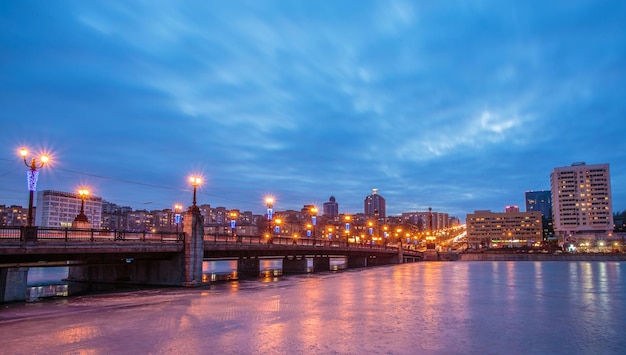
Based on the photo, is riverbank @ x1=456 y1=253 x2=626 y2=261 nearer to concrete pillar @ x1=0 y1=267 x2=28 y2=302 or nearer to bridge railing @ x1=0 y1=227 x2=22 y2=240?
bridge railing @ x1=0 y1=227 x2=22 y2=240

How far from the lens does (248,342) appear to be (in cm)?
1686

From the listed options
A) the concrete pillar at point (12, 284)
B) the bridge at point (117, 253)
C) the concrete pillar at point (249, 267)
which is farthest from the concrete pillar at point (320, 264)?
the concrete pillar at point (12, 284)

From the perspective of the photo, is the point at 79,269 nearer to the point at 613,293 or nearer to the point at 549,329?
the point at 549,329

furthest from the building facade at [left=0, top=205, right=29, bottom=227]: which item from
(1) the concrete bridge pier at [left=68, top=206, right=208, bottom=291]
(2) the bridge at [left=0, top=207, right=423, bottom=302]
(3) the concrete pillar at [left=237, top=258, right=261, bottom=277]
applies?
(1) the concrete bridge pier at [left=68, top=206, right=208, bottom=291]

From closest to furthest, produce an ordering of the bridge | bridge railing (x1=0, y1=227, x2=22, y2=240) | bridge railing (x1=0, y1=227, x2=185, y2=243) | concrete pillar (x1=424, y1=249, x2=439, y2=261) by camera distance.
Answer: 1. bridge railing (x1=0, y1=227, x2=22, y2=240)
2. the bridge
3. bridge railing (x1=0, y1=227, x2=185, y2=243)
4. concrete pillar (x1=424, y1=249, x2=439, y2=261)

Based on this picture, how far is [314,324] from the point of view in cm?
2084

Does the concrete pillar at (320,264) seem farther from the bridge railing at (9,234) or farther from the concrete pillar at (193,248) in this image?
the bridge railing at (9,234)

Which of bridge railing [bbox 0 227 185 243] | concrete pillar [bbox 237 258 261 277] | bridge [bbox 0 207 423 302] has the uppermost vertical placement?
bridge railing [bbox 0 227 185 243]

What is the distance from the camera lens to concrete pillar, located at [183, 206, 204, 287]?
40.3 metres

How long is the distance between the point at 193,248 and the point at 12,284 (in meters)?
13.8

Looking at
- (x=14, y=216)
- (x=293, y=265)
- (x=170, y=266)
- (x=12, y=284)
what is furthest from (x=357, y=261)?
(x=14, y=216)

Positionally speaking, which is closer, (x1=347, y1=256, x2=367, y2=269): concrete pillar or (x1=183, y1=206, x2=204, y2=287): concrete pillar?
(x1=183, y1=206, x2=204, y2=287): concrete pillar

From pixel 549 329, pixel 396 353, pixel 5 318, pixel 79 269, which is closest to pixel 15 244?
pixel 5 318

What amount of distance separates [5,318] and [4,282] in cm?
852
